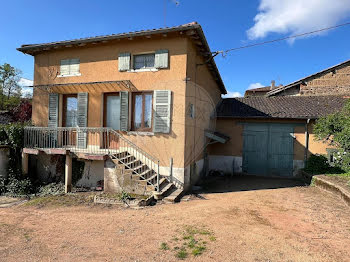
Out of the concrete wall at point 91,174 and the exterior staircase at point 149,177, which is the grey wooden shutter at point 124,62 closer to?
the exterior staircase at point 149,177

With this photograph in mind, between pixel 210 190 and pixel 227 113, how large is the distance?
506cm

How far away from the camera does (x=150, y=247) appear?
3.96 metres

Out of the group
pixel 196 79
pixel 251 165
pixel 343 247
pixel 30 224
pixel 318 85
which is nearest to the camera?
pixel 343 247

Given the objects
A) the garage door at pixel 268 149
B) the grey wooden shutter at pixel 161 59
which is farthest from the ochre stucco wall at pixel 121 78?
the garage door at pixel 268 149

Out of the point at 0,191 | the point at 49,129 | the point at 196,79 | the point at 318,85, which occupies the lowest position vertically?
the point at 0,191

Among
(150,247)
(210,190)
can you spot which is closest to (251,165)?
(210,190)

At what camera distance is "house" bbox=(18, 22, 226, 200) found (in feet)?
24.1

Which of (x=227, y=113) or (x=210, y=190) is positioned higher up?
(x=227, y=113)

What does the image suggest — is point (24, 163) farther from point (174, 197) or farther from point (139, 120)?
point (174, 197)

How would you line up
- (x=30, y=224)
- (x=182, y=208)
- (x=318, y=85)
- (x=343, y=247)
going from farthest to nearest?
(x=318, y=85)
(x=182, y=208)
(x=30, y=224)
(x=343, y=247)

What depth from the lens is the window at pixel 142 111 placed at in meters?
7.93

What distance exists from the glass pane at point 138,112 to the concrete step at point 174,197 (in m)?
2.88

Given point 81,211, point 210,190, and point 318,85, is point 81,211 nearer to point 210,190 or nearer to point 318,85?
point 210,190

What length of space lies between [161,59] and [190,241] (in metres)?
5.89
